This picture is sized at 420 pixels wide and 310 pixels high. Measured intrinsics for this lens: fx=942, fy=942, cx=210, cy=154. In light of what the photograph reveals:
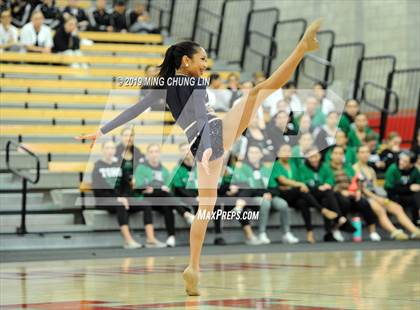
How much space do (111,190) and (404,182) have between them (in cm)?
499

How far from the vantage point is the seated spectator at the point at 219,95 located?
15836mm

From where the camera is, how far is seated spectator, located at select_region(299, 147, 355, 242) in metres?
14.6

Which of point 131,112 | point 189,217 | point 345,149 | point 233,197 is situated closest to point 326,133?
point 345,149

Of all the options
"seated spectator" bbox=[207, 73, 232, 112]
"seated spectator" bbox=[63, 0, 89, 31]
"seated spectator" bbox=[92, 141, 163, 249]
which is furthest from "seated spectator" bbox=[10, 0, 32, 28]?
"seated spectator" bbox=[92, 141, 163, 249]

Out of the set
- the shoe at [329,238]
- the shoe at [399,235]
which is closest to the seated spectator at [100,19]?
the shoe at [329,238]

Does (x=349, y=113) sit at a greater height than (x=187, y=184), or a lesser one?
greater

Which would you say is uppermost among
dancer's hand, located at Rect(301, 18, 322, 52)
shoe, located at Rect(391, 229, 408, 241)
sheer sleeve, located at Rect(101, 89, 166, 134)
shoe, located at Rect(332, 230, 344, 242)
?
dancer's hand, located at Rect(301, 18, 322, 52)

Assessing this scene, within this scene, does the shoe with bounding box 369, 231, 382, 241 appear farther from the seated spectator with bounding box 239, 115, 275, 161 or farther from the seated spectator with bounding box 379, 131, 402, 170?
the seated spectator with bounding box 239, 115, 275, 161

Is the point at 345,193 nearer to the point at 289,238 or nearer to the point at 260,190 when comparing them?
the point at 289,238

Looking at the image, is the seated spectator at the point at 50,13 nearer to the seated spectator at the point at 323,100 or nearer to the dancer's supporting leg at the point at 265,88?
the seated spectator at the point at 323,100

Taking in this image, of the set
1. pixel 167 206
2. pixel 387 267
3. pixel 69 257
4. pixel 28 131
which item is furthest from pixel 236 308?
pixel 28 131

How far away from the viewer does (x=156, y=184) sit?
13.5 meters

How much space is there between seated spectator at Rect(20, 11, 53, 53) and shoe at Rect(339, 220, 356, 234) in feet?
20.9

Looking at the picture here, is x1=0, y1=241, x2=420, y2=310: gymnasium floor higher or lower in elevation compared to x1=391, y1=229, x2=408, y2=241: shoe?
higher
